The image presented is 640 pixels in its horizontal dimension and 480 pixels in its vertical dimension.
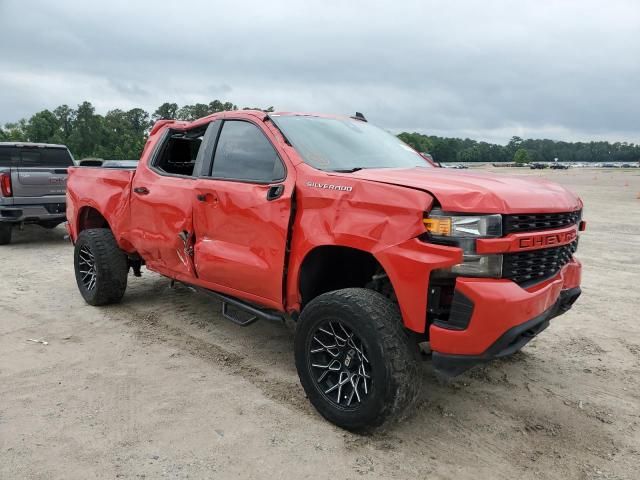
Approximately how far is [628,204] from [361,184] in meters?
18.7

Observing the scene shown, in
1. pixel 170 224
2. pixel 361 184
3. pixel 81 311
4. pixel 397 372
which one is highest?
pixel 361 184

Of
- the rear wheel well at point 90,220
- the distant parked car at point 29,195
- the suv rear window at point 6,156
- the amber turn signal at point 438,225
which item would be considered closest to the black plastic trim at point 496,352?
the amber turn signal at point 438,225

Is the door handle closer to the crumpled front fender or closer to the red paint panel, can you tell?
the red paint panel

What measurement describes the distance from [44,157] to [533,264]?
34.3 feet

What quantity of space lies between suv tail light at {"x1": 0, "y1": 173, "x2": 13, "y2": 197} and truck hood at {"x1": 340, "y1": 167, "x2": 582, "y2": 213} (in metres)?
7.87

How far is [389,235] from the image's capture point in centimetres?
295

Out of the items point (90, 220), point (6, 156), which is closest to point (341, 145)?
point (90, 220)

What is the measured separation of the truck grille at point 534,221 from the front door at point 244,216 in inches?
54.3

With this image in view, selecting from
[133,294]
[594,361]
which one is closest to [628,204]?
[594,361]

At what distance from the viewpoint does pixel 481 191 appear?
9.26 feet

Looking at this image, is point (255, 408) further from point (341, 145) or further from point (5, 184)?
point (5, 184)

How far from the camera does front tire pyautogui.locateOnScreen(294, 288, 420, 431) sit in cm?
293

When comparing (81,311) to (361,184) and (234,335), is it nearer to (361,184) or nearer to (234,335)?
(234,335)

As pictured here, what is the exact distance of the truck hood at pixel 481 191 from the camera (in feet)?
9.11
